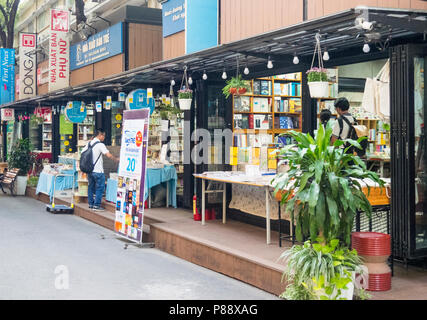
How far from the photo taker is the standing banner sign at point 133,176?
9812 mm

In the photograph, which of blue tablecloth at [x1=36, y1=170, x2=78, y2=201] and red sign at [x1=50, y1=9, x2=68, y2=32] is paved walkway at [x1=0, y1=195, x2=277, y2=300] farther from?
red sign at [x1=50, y1=9, x2=68, y2=32]

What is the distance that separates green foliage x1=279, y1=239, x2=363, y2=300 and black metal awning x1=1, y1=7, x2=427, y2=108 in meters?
2.39

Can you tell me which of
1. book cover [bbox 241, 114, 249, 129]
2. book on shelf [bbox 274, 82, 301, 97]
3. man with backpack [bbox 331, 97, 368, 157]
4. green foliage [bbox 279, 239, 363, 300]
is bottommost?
green foliage [bbox 279, 239, 363, 300]

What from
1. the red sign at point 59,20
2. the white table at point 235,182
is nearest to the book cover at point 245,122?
the white table at point 235,182

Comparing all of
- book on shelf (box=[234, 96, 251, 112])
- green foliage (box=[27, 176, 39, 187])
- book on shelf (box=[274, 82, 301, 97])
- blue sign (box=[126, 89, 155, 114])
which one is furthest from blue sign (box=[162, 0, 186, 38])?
green foliage (box=[27, 176, 39, 187])

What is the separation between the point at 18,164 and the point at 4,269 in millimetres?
12636

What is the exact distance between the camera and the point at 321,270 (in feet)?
19.1

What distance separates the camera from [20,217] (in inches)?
555

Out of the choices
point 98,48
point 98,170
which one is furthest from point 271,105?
point 98,48

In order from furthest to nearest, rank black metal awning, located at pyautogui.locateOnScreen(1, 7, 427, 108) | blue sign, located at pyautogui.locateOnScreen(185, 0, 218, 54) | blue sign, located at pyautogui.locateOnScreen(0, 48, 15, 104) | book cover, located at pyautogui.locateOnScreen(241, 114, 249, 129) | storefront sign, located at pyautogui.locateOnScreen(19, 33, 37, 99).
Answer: blue sign, located at pyautogui.locateOnScreen(0, 48, 15, 104)
storefront sign, located at pyautogui.locateOnScreen(19, 33, 37, 99)
book cover, located at pyautogui.locateOnScreen(241, 114, 249, 129)
blue sign, located at pyautogui.locateOnScreen(185, 0, 218, 54)
black metal awning, located at pyautogui.locateOnScreen(1, 7, 427, 108)

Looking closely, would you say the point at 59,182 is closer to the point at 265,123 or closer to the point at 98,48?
the point at 98,48

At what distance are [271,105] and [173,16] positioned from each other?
10.0 ft

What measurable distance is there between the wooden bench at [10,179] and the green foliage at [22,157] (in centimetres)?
38

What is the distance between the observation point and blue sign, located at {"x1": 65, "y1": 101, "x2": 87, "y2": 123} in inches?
696
